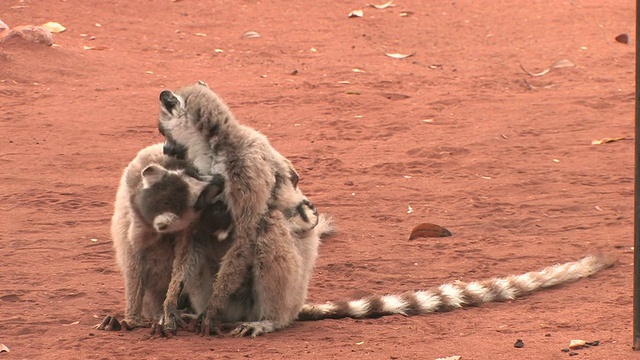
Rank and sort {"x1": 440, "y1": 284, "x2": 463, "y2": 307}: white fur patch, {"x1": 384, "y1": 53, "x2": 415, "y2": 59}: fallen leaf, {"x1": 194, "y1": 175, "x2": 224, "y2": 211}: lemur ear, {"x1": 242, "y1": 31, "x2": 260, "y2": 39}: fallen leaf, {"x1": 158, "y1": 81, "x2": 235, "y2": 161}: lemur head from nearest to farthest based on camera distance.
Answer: {"x1": 194, "y1": 175, "x2": 224, "y2": 211}: lemur ear < {"x1": 158, "y1": 81, "x2": 235, "y2": 161}: lemur head < {"x1": 440, "y1": 284, "x2": 463, "y2": 307}: white fur patch < {"x1": 384, "y1": 53, "x2": 415, "y2": 59}: fallen leaf < {"x1": 242, "y1": 31, "x2": 260, "y2": 39}: fallen leaf

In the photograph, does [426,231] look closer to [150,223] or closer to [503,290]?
[503,290]

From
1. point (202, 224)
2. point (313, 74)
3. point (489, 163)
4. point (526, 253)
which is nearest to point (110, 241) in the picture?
point (202, 224)

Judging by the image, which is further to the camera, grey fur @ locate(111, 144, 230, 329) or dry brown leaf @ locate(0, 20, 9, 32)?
dry brown leaf @ locate(0, 20, 9, 32)

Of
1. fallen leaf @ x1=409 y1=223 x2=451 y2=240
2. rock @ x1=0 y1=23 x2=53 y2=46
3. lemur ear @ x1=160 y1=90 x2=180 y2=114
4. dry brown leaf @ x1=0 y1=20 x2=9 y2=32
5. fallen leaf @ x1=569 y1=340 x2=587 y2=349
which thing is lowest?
dry brown leaf @ x1=0 y1=20 x2=9 y2=32

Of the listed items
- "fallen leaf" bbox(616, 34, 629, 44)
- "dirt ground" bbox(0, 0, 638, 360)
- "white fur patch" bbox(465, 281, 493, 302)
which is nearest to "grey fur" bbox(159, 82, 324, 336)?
"dirt ground" bbox(0, 0, 638, 360)

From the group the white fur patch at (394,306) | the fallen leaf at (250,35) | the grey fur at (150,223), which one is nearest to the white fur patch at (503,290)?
the white fur patch at (394,306)

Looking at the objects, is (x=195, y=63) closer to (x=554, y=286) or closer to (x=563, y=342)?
(x=554, y=286)

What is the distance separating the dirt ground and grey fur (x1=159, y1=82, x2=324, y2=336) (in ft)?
0.79

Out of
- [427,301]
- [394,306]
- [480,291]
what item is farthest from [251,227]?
[480,291]

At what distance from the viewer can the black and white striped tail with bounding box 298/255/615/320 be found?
7129 mm

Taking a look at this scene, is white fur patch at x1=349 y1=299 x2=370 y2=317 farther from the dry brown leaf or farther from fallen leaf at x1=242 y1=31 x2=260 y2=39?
fallen leaf at x1=242 y1=31 x2=260 y2=39

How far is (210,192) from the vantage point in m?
6.61

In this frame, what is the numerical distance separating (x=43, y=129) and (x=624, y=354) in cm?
831

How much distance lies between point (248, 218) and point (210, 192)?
11.2 inches
